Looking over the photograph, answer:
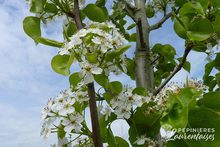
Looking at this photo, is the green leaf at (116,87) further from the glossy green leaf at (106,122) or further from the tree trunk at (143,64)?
the tree trunk at (143,64)

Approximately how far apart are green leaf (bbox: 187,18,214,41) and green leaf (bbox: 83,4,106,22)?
1.12 ft

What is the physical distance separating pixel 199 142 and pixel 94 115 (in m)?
0.32

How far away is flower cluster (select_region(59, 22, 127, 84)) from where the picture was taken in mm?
1169

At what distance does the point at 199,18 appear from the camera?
1.38 meters

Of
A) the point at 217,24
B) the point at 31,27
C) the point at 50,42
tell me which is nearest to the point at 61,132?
the point at 50,42

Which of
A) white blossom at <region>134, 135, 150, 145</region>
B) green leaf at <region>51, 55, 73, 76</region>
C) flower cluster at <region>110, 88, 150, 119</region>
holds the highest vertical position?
green leaf at <region>51, 55, 73, 76</region>

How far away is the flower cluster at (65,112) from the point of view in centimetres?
122

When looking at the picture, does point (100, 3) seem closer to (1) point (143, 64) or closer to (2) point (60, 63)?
(1) point (143, 64)

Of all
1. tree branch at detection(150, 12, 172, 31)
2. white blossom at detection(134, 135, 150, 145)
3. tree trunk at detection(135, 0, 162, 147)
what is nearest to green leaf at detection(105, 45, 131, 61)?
white blossom at detection(134, 135, 150, 145)

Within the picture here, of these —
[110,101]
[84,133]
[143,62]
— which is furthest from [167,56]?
[84,133]

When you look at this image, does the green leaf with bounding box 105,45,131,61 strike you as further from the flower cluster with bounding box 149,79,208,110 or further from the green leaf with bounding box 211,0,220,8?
the green leaf with bounding box 211,0,220,8

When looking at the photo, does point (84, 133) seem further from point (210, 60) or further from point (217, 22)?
point (210, 60)

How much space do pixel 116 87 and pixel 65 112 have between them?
9.7 inches

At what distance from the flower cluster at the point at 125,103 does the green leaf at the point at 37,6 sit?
460 mm
